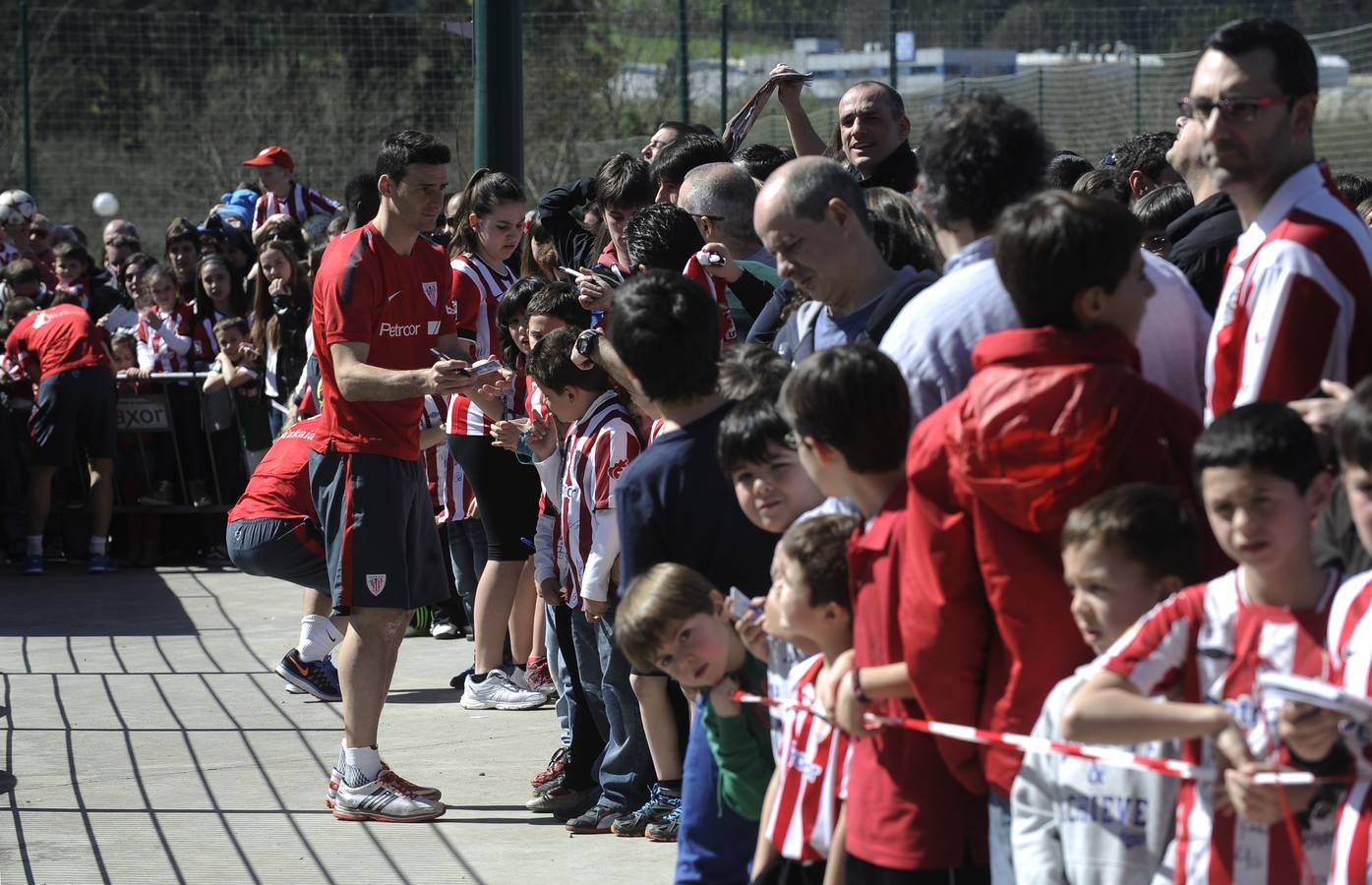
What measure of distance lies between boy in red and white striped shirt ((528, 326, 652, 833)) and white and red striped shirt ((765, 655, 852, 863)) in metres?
1.71

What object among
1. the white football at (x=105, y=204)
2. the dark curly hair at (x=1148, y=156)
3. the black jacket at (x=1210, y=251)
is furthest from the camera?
the white football at (x=105, y=204)

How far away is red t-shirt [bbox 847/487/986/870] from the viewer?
2975 mm

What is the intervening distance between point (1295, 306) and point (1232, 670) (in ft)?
2.59

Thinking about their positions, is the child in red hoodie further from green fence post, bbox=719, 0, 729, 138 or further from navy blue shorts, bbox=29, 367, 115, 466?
green fence post, bbox=719, 0, 729, 138

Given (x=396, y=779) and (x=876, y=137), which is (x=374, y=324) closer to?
(x=396, y=779)

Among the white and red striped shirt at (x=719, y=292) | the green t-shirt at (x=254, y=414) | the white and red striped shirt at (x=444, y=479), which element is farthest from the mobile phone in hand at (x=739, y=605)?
the green t-shirt at (x=254, y=414)

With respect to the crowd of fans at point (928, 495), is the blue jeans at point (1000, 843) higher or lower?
lower

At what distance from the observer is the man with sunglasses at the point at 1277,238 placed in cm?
303

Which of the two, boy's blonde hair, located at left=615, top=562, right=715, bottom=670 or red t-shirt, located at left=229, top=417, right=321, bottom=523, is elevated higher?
boy's blonde hair, located at left=615, top=562, right=715, bottom=670

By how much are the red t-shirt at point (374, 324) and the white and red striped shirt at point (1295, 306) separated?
10.1 ft

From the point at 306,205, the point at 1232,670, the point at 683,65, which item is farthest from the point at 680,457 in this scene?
the point at 683,65

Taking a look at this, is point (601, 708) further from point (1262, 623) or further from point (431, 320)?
point (1262, 623)

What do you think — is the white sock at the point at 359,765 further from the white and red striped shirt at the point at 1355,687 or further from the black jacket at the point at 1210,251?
→ the white and red striped shirt at the point at 1355,687

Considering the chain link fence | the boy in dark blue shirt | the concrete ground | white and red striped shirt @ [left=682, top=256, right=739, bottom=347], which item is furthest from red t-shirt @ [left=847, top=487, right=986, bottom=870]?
the chain link fence
